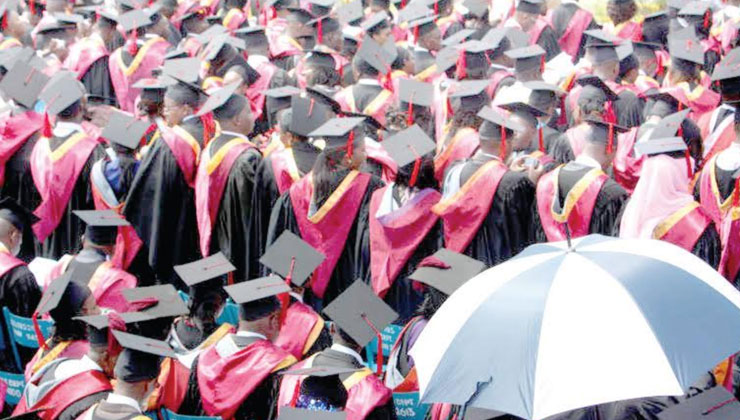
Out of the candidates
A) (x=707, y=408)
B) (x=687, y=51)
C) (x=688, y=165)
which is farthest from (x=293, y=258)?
(x=687, y=51)

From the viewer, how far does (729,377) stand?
3.69 meters

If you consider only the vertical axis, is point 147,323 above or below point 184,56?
below

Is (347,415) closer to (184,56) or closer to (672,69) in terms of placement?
(672,69)

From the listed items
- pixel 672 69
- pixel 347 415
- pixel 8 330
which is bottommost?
pixel 8 330

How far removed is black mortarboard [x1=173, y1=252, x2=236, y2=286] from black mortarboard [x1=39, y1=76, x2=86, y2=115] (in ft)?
6.65

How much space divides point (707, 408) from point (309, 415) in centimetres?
135

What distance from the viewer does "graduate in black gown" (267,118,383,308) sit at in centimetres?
561

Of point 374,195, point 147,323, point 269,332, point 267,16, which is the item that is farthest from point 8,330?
point 267,16

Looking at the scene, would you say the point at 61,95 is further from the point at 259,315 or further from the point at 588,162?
the point at 588,162

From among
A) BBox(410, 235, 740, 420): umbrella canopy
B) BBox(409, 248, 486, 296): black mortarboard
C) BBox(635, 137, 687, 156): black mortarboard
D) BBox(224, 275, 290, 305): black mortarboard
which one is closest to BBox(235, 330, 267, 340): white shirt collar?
BBox(224, 275, 290, 305): black mortarboard

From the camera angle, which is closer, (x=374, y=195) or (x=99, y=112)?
(x=374, y=195)

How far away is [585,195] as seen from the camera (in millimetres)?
5250

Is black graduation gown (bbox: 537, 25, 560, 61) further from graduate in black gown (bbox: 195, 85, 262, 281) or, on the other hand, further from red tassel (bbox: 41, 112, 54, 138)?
red tassel (bbox: 41, 112, 54, 138)

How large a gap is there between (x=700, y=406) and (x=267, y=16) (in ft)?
26.2
